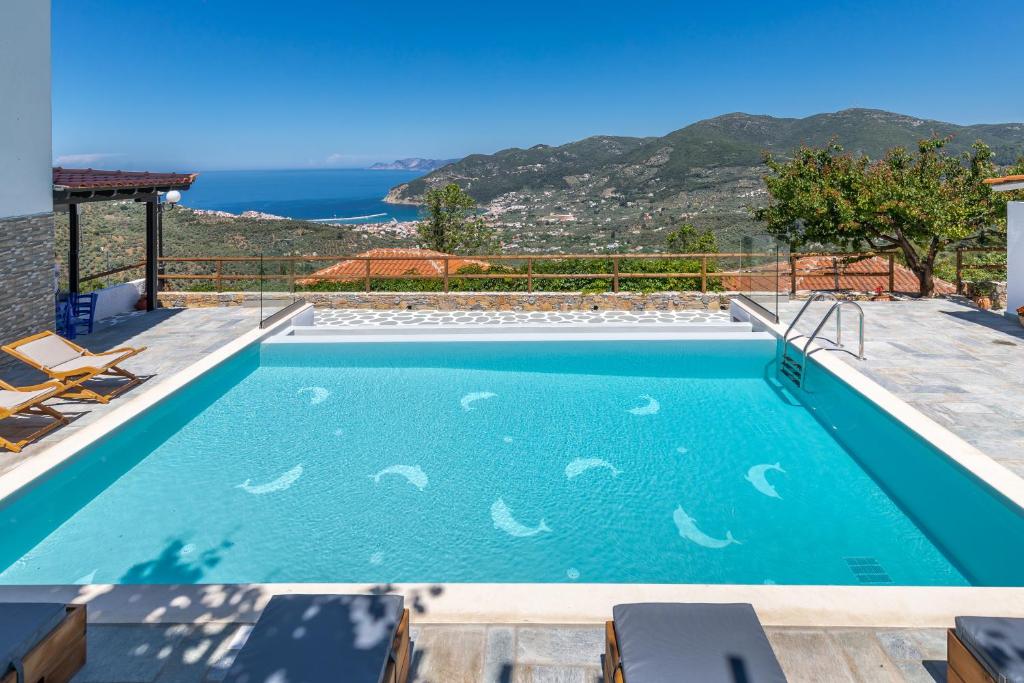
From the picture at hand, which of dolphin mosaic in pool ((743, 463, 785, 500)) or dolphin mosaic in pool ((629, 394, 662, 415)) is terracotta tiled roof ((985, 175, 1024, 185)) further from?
dolphin mosaic in pool ((743, 463, 785, 500))

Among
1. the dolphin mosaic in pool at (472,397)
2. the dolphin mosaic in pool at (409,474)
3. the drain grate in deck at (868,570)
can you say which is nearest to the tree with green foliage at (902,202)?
the dolphin mosaic in pool at (472,397)

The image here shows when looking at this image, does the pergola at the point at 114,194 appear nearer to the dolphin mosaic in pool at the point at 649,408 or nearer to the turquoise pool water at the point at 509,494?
the turquoise pool water at the point at 509,494

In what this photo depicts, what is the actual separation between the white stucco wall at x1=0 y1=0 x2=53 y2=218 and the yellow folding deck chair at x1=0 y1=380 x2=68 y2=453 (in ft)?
11.5

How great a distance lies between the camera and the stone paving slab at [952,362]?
5910 millimetres

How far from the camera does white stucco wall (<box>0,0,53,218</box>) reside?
8211 mm

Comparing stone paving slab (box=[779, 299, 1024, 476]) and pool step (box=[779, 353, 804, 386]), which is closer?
stone paving slab (box=[779, 299, 1024, 476])

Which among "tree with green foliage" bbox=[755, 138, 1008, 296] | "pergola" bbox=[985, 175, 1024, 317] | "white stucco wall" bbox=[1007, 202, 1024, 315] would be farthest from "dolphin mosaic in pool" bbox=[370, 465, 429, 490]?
"tree with green foliage" bbox=[755, 138, 1008, 296]

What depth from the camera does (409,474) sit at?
6137 millimetres

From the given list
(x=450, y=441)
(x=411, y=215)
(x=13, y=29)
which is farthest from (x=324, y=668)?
(x=411, y=215)

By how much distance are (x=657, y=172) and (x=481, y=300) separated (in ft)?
232

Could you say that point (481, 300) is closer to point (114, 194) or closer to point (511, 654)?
point (114, 194)

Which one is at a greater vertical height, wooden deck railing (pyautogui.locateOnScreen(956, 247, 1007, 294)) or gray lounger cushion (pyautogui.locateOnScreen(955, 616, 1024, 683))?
wooden deck railing (pyautogui.locateOnScreen(956, 247, 1007, 294))

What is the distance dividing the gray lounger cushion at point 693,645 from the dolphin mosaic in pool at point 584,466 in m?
3.23

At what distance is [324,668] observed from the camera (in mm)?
2490
